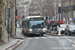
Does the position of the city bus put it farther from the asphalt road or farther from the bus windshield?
the asphalt road

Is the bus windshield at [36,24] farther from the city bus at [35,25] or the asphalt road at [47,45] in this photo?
the asphalt road at [47,45]

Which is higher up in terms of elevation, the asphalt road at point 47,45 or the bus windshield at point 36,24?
the bus windshield at point 36,24

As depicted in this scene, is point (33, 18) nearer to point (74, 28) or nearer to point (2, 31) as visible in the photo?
point (74, 28)

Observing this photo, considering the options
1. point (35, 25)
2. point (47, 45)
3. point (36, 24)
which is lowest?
point (47, 45)

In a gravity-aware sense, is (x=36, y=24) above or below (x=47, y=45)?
above

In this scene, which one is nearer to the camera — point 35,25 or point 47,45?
point 47,45

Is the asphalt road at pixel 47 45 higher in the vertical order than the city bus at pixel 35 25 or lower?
lower

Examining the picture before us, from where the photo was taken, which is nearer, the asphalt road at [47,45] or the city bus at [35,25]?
the asphalt road at [47,45]

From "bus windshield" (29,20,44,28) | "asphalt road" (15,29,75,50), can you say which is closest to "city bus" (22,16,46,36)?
"bus windshield" (29,20,44,28)

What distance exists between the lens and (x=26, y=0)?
14788 centimetres

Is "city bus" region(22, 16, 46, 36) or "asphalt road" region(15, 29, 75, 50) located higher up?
"city bus" region(22, 16, 46, 36)

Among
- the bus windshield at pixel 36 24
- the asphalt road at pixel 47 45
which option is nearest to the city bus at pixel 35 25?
the bus windshield at pixel 36 24

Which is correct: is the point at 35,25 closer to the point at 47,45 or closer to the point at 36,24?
the point at 36,24

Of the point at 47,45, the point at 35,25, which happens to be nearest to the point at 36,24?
the point at 35,25
